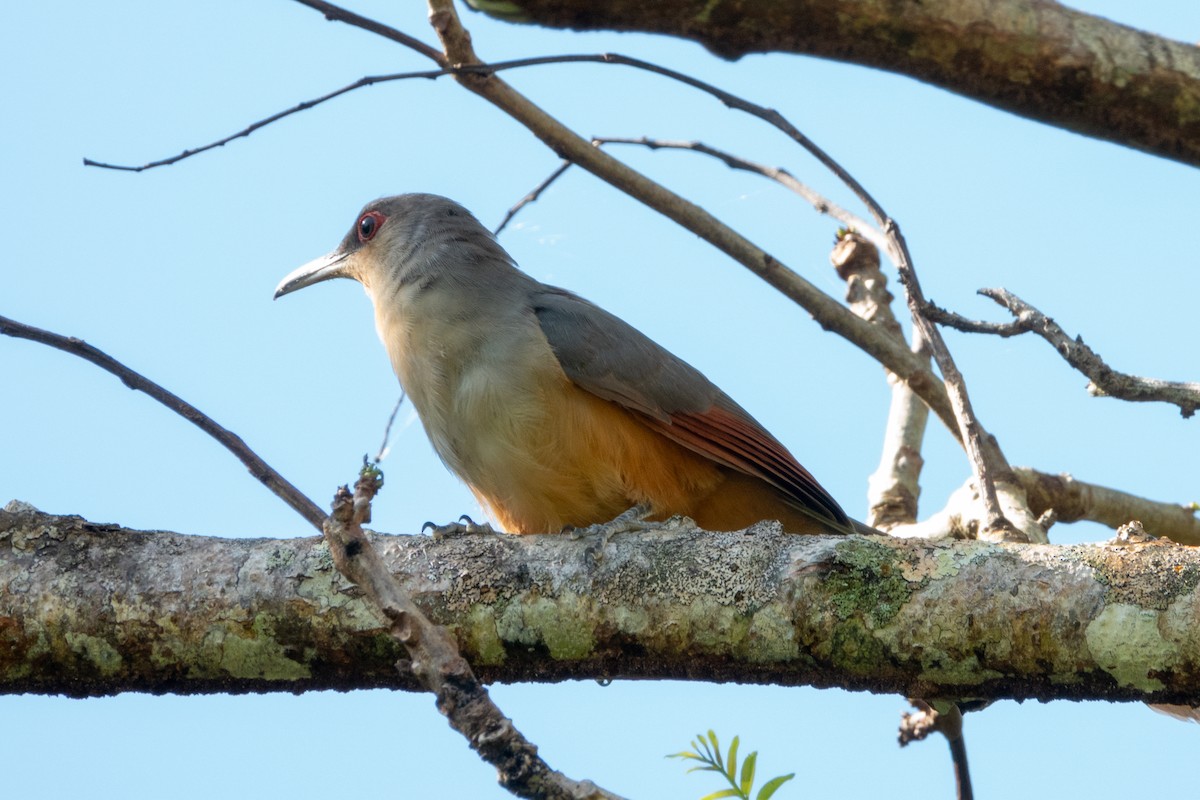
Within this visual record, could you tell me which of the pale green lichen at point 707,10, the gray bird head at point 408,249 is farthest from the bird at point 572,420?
the pale green lichen at point 707,10

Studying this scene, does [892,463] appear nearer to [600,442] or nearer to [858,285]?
[858,285]

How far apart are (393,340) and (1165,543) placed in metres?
3.11

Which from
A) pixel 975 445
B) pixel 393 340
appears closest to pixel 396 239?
pixel 393 340

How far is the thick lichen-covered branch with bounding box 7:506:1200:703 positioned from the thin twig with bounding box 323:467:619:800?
90cm

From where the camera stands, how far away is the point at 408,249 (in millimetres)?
5695

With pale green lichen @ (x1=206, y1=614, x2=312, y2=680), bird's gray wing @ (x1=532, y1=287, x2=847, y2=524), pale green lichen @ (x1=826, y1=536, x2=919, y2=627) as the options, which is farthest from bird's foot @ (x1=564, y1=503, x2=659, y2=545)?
pale green lichen @ (x1=206, y1=614, x2=312, y2=680)

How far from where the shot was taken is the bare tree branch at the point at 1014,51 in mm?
3734

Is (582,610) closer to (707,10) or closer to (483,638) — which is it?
(483,638)

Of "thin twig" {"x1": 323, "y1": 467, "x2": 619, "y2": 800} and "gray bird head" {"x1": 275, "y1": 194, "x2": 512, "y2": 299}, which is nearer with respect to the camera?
"thin twig" {"x1": 323, "y1": 467, "x2": 619, "y2": 800}

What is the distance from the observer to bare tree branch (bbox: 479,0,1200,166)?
3.73 meters

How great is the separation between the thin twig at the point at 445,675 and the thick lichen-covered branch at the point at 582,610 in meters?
0.90

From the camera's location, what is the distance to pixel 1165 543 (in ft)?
10.1

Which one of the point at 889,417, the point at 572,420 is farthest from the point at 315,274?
the point at 889,417

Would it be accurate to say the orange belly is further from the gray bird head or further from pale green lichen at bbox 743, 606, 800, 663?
pale green lichen at bbox 743, 606, 800, 663
